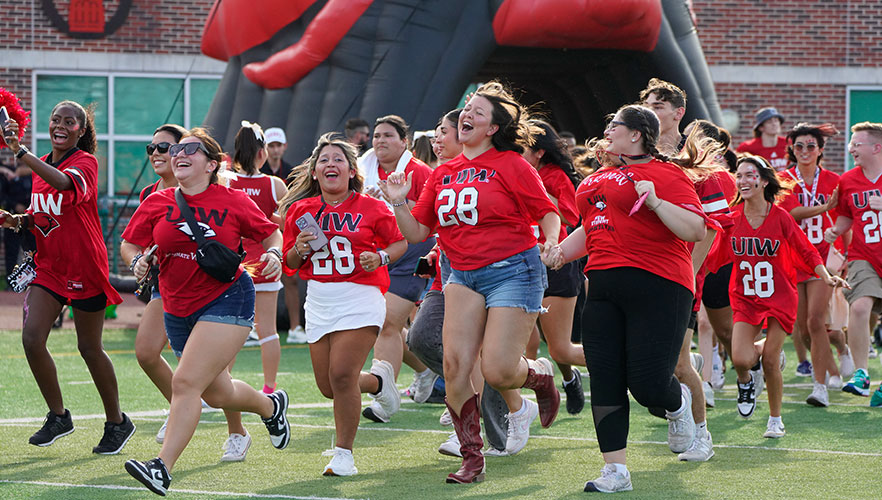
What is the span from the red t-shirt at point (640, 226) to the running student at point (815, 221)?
368 centimetres

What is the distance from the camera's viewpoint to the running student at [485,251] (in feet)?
19.1

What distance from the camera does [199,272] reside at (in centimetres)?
577

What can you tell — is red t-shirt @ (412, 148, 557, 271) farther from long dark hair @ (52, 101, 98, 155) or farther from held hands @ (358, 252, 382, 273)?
long dark hair @ (52, 101, 98, 155)

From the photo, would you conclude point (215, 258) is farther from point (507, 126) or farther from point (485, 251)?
point (507, 126)

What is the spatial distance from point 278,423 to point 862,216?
4.91 m

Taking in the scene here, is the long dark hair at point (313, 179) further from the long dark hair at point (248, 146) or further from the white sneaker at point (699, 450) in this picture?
the white sneaker at point (699, 450)

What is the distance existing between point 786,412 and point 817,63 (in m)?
15.4

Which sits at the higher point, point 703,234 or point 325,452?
point 703,234

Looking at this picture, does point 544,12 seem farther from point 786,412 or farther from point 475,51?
point 786,412

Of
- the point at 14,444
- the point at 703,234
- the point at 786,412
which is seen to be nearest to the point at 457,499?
the point at 703,234

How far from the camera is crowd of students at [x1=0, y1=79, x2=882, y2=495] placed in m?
5.55

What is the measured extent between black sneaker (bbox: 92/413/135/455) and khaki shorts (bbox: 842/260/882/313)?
514cm

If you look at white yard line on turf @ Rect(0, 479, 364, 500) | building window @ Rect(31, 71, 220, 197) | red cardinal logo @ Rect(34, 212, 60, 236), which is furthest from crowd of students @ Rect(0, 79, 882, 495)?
building window @ Rect(31, 71, 220, 197)

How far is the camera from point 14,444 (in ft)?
23.0
